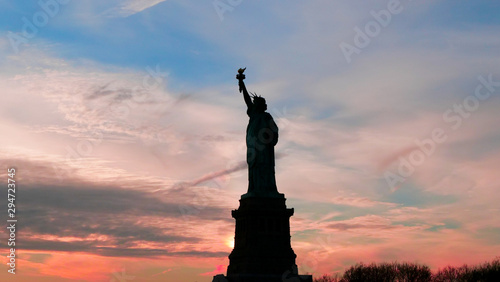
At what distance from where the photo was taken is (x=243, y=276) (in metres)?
37.1

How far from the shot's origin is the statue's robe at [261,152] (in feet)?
131

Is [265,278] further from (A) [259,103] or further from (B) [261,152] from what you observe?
(A) [259,103]

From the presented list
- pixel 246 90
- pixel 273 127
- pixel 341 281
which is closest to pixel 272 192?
pixel 273 127

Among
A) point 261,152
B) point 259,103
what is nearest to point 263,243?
point 261,152

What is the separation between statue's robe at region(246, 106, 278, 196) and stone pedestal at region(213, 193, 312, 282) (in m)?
0.89

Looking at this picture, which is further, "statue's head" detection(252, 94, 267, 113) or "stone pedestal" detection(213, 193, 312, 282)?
"statue's head" detection(252, 94, 267, 113)

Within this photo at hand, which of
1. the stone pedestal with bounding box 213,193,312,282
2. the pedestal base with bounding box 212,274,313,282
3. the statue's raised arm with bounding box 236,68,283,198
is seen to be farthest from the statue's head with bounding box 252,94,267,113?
the pedestal base with bounding box 212,274,313,282

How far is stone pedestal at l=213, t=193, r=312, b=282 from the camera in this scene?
37750 mm

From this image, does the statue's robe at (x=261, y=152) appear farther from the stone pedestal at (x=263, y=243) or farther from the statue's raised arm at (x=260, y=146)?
the stone pedestal at (x=263, y=243)

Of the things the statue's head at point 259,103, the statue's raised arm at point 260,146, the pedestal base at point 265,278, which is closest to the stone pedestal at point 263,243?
the pedestal base at point 265,278

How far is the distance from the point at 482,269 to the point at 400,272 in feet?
21.3

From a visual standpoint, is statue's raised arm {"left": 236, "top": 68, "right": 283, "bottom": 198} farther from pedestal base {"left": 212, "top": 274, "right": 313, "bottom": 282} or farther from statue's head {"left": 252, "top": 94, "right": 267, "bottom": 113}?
pedestal base {"left": 212, "top": 274, "right": 313, "bottom": 282}

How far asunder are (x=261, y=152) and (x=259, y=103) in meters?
3.14

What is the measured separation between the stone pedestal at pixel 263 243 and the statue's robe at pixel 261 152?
888 millimetres
